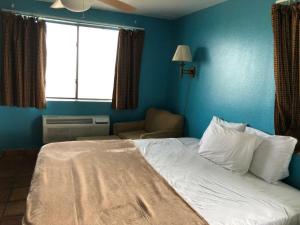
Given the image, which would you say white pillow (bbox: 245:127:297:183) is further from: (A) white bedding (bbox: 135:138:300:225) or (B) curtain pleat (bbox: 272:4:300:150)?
(B) curtain pleat (bbox: 272:4:300:150)

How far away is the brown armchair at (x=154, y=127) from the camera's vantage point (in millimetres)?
3682

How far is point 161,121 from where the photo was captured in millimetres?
3900

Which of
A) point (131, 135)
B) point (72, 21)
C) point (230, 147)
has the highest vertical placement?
point (72, 21)

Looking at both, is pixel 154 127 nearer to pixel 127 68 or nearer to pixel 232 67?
pixel 127 68

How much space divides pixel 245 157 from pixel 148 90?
7.90 feet

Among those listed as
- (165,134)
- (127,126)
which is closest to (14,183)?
(127,126)

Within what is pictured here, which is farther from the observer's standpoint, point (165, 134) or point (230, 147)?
point (165, 134)

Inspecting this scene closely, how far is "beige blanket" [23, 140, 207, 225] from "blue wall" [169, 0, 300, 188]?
119 centimetres

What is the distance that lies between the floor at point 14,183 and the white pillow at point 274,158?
87.4 inches

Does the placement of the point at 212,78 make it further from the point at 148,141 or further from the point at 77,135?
the point at 77,135

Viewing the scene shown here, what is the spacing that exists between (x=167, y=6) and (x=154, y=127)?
1.80 metres

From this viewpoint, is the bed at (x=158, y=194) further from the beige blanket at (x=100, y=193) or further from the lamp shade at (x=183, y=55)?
the lamp shade at (x=183, y=55)

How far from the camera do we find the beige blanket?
1450 mm

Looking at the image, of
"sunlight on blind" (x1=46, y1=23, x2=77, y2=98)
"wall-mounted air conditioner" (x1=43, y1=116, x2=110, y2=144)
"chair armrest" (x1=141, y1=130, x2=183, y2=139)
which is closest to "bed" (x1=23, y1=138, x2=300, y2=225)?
"chair armrest" (x1=141, y1=130, x2=183, y2=139)
